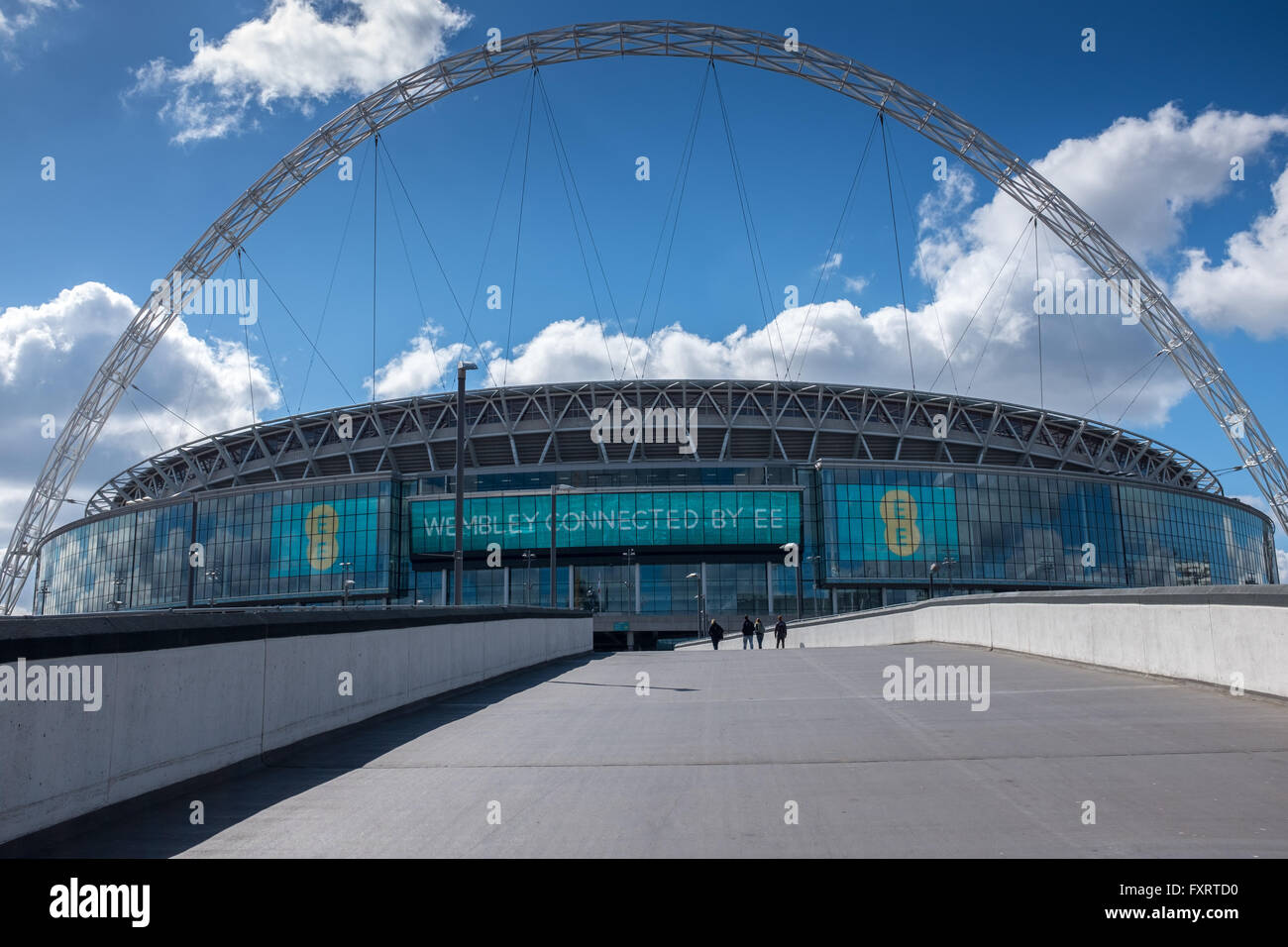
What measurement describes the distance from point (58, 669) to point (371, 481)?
85.8 metres

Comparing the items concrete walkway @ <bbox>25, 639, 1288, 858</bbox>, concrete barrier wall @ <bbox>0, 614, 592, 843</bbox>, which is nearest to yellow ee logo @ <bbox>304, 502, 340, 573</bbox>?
concrete barrier wall @ <bbox>0, 614, 592, 843</bbox>

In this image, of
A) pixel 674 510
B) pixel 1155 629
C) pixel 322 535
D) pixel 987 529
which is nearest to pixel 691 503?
pixel 674 510

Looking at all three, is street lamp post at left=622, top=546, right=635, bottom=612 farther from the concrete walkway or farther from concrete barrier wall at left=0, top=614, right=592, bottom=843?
the concrete walkway

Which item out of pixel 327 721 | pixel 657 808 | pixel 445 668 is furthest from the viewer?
pixel 445 668

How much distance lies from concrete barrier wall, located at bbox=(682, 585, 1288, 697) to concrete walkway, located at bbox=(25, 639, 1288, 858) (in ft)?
1.51

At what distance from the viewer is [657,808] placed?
280 inches

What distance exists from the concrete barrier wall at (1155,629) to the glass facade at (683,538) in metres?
62.9

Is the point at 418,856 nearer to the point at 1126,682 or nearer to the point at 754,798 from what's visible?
the point at 754,798

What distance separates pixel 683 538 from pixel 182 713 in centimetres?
8089

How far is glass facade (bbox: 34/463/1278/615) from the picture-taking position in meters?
87.4

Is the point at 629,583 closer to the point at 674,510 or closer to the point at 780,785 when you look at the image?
the point at 674,510

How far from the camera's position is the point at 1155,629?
13.8 m

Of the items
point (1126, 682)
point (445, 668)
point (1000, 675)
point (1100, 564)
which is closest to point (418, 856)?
point (445, 668)

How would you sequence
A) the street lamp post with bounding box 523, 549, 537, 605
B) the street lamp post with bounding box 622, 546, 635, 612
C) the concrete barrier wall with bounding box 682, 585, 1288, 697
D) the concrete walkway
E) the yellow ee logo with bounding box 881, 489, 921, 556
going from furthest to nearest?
the street lamp post with bounding box 622, 546, 635, 612 → the yellow ee logo with bounding box 881, 489, 921, 556 → the street lamp post with bounding box 523, 549, 537, 605 → the concrete barrier wall with bounding box 682, 585, 1288, 697 → the concrete walkway
